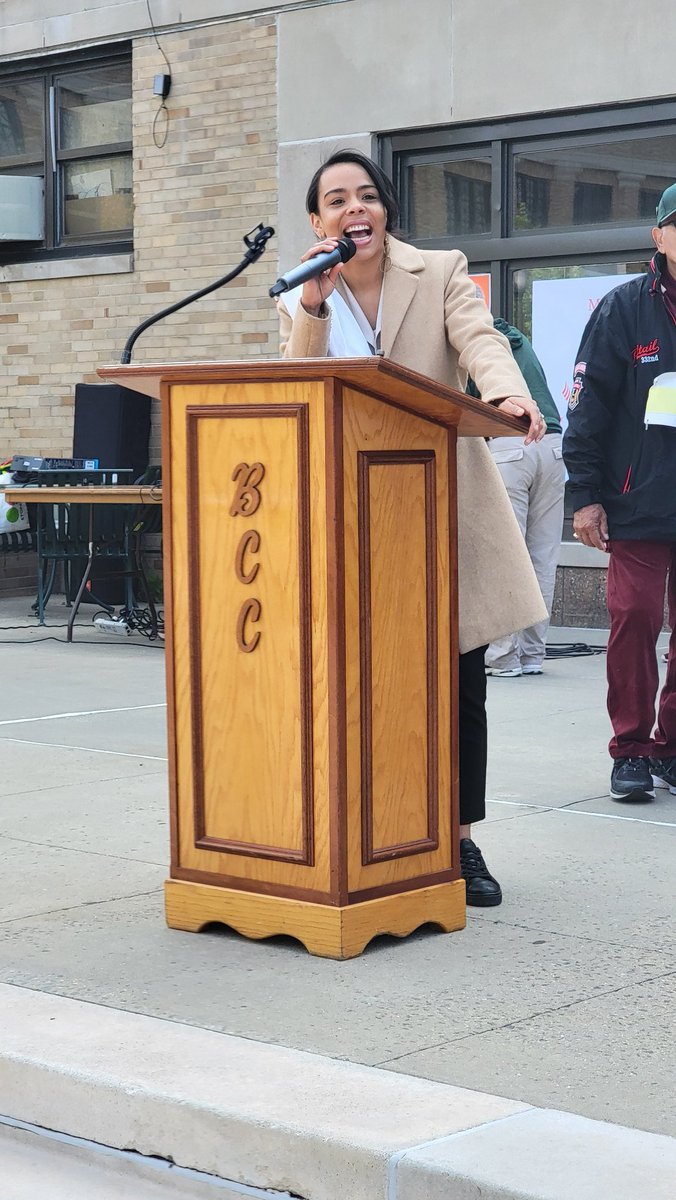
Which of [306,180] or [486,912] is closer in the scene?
[486,912]

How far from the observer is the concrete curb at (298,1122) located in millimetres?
2719

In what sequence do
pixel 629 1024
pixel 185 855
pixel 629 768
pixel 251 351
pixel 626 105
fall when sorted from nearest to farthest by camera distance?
pixel 629 1024, pixel 185 855, pixel 629 768, pixel 626 105, pixel 251 351

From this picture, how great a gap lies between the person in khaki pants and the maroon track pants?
3144 mm

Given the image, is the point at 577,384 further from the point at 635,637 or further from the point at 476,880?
the point at 476,880

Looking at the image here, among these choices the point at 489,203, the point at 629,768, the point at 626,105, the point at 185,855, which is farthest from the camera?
the point at 489,203

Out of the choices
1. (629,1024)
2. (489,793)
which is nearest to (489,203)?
(489,793)

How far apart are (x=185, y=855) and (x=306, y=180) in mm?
9089

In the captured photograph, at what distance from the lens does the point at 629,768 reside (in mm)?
6008

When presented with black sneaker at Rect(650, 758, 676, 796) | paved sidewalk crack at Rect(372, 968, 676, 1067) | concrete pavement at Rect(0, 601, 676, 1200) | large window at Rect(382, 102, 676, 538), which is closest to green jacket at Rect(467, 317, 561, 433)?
large window at Rect(382, 102, 676, 538)

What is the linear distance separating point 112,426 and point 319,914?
9884mm

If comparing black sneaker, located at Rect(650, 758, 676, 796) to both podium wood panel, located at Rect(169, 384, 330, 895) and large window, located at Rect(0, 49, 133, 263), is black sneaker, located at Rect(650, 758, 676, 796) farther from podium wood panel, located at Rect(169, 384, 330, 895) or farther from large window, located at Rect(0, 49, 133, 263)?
large window, located at Rect(0, 49, 133, 263)

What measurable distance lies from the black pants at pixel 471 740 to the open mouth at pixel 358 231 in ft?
3.72

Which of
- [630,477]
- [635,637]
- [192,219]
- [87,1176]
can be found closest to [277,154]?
[192,219]

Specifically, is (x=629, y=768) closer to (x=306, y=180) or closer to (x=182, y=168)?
(x=306, y=180)
